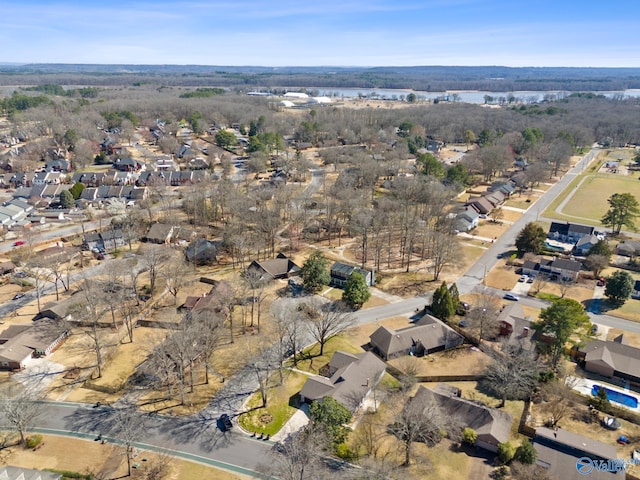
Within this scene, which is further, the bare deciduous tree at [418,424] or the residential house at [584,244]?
the residential house at [584,244]

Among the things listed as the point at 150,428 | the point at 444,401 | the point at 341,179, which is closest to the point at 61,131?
the point at 341,179

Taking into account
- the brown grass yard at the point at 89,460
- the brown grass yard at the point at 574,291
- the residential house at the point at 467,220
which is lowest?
the brown grass yard at the point at 89,460

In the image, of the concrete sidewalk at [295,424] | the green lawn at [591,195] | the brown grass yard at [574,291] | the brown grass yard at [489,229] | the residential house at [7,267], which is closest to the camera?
the concrete sidewalk at [295,424]

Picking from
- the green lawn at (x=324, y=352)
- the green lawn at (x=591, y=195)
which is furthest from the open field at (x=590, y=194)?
the green lawn at (x=324, y=352)

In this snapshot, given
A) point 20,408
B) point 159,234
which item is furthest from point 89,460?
point 159,234

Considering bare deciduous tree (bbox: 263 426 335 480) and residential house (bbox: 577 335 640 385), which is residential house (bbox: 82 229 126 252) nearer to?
bare deciduous tree (bbox: 263 426 335 480)

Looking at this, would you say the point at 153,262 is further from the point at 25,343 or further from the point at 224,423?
the point at 224,423

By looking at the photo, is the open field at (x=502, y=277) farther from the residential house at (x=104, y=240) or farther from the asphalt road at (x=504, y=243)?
the residential house at (x=104, y=240)
